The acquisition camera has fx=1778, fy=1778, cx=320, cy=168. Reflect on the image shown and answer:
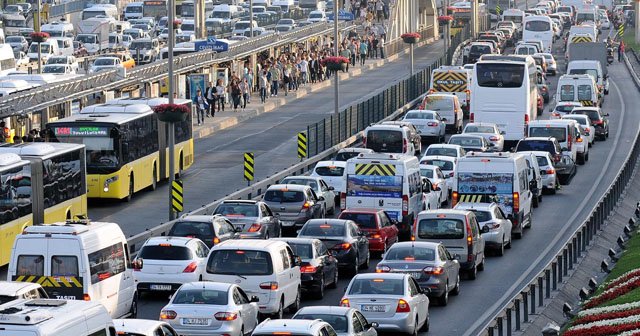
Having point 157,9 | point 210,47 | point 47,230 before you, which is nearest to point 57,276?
point 47,230

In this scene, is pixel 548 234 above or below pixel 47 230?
below

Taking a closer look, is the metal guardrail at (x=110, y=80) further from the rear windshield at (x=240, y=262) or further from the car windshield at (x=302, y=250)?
the rear windshield at (x=240, y=262)

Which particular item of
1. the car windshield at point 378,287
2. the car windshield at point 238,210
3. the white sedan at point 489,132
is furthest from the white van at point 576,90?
the car windshield at point 378,287

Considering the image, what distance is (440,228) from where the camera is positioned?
128 feet

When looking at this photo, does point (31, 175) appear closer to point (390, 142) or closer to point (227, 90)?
point (390, 142)

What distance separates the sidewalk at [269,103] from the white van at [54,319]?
43994 mm

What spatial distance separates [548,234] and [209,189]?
38.0 feet

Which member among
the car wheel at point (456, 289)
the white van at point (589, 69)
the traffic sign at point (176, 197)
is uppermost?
the traffic sign at point (176, 197)

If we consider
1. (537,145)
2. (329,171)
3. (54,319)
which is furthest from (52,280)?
(537,145)

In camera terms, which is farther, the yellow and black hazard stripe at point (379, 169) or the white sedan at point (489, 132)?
the white sedan at point (489, 132)

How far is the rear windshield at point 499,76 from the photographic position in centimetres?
6444

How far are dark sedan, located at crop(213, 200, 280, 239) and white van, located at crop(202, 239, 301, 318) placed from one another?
7.39 meters

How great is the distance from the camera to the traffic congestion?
29.0m

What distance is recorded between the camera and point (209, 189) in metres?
53.6
